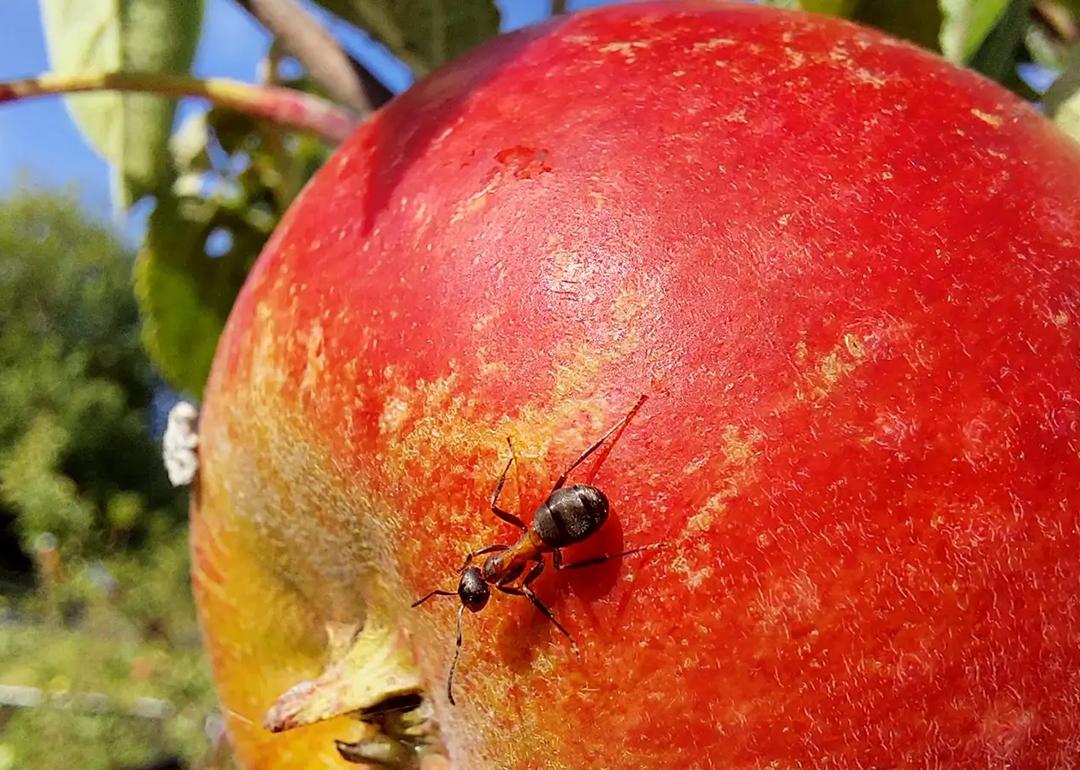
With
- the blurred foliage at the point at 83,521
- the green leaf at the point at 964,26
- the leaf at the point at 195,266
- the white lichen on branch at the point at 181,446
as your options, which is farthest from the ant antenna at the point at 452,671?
the blurred foliage at the point at 83,521

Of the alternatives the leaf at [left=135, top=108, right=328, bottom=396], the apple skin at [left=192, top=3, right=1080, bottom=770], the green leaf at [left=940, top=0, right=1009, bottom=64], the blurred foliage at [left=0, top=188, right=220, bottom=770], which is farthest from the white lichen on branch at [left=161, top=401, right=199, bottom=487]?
the blurred foliage at [left=0, top=188, right=220, bottom=770]

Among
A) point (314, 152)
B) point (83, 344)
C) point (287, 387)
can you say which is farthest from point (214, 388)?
point (83, 344)

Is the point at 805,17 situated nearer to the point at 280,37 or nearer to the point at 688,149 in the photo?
the point at 688,149

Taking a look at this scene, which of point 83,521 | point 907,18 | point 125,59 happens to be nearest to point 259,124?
point 125,59

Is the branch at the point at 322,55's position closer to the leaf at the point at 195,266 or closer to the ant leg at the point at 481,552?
the leaf at the point at 195,266

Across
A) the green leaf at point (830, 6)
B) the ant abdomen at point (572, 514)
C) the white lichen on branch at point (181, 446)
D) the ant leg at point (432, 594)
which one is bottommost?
the white lichen on branch at point (181, 446)

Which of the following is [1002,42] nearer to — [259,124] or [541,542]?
[541,542]
